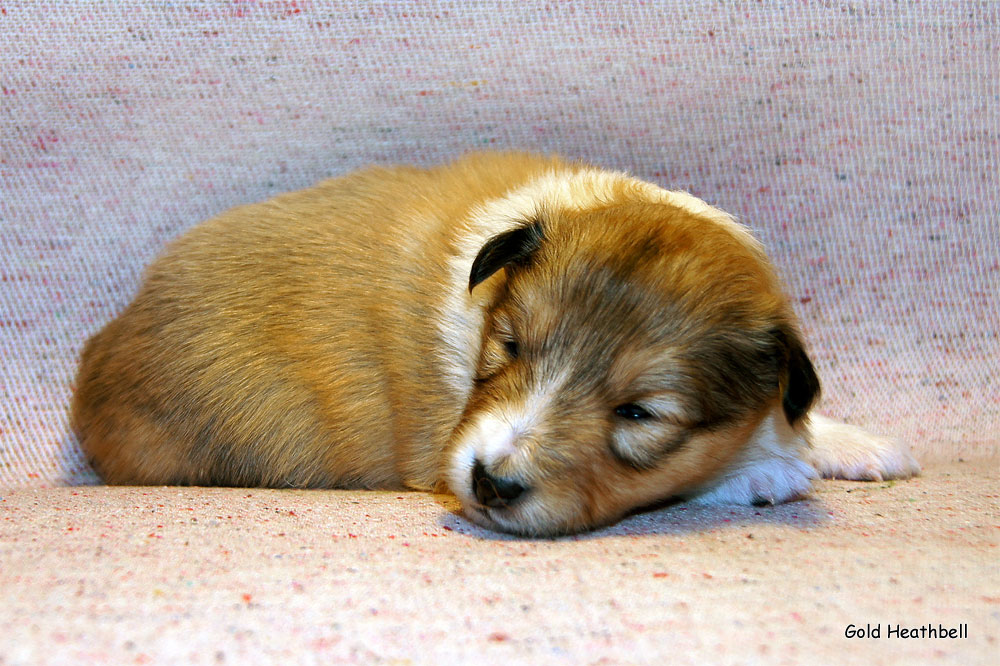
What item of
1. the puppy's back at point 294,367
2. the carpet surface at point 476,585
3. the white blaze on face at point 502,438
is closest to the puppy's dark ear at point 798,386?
the carpet surface at point 476,585

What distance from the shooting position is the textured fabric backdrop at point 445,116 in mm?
3910

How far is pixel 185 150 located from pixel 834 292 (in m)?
3.02

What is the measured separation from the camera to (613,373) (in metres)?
2.58

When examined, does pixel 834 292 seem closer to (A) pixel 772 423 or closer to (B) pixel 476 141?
(A) pixel 772 423

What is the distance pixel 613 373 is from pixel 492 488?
466 mm

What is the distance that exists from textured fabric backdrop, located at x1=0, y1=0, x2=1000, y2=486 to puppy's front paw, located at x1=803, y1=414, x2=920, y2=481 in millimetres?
595

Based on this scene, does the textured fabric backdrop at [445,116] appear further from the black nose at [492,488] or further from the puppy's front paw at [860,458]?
the black nose at [492,488]

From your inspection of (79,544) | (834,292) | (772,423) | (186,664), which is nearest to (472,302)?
(772,423)

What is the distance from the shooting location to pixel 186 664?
171cm

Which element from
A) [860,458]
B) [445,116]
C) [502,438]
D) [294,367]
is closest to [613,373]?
[502,438]

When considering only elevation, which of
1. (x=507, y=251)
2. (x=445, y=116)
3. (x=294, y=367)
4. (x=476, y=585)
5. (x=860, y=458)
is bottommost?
(x=860, y=458)

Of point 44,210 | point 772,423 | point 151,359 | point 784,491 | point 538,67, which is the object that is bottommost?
point 784,491

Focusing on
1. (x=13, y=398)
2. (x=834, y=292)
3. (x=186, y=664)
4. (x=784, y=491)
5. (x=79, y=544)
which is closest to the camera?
(x=186, y=664)

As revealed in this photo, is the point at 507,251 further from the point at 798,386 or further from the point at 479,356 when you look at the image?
the point at 798,386
